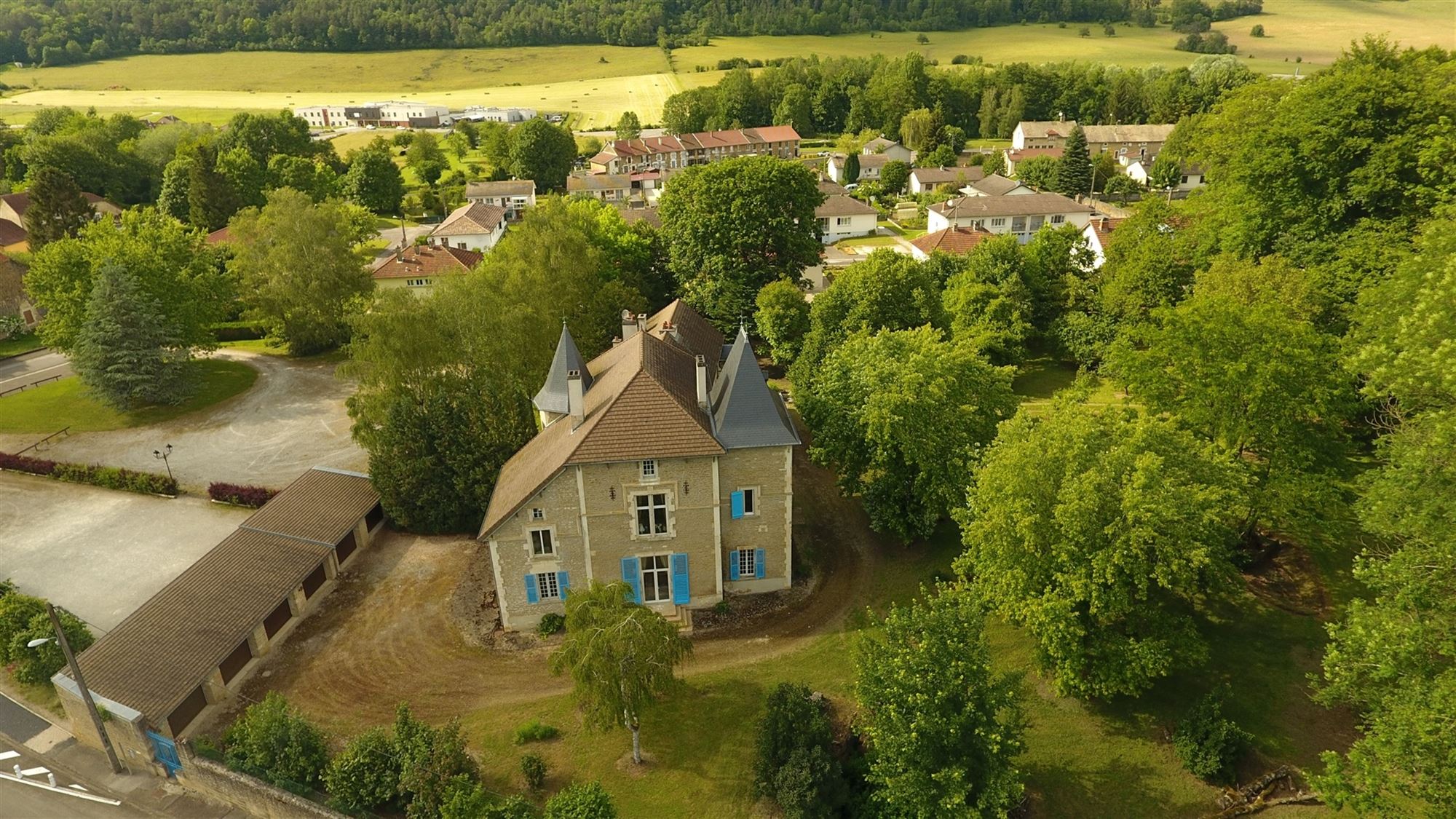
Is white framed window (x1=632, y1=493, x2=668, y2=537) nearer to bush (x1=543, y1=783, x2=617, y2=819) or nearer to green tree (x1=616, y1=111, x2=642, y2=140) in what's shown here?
bush (x1=543, y1=783, x2=617, y2=819)

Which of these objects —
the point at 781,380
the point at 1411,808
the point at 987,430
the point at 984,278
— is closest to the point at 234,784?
the point at 987,430

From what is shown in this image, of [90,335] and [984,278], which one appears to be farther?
[984,278]

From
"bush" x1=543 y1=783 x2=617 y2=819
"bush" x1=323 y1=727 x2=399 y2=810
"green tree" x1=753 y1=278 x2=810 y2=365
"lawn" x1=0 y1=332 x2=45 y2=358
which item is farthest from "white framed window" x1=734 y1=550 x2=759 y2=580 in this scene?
"lawn" x1=0 y1=332 x2=45 y2=358

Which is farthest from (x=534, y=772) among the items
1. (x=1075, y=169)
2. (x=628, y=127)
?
(x=628, y=127)

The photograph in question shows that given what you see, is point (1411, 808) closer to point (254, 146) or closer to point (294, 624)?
point (294, 624)

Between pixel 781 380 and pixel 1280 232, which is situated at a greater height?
pixel 1280 232
